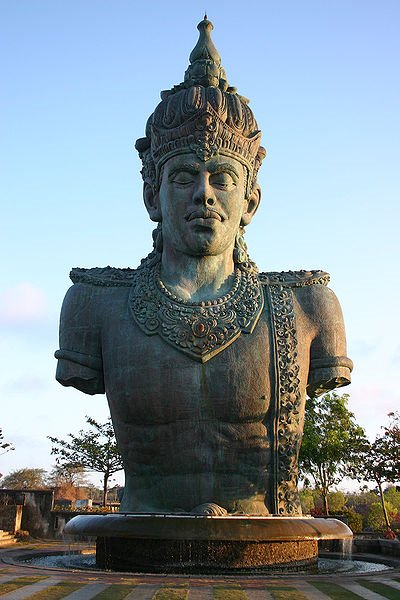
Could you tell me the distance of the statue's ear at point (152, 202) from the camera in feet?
43.0

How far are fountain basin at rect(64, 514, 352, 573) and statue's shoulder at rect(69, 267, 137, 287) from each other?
4.28 meters

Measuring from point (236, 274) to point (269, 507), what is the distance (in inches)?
164

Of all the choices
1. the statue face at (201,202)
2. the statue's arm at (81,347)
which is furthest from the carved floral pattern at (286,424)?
the statue's arm at (81,347)

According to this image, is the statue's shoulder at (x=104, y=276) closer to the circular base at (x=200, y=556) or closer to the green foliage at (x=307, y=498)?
the circular base at (x=200, y=556)

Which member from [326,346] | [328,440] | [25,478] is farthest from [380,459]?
[25,478]

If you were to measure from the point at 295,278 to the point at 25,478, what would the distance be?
218 feet

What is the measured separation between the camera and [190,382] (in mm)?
11133

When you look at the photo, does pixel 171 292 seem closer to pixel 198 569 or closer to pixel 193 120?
pixel 193 120

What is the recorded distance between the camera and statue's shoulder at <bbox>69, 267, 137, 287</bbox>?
12.7 meters

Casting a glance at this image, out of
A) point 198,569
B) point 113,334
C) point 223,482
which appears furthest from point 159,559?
point 113,334

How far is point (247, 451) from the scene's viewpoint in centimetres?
1127

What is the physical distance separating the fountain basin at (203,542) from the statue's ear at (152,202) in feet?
18.7

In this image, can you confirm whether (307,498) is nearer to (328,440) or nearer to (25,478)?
Answer: (25,478)

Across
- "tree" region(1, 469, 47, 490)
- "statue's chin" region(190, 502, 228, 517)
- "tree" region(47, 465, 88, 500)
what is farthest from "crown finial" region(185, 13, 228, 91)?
"tree" region(1, 469, 47, 490)
